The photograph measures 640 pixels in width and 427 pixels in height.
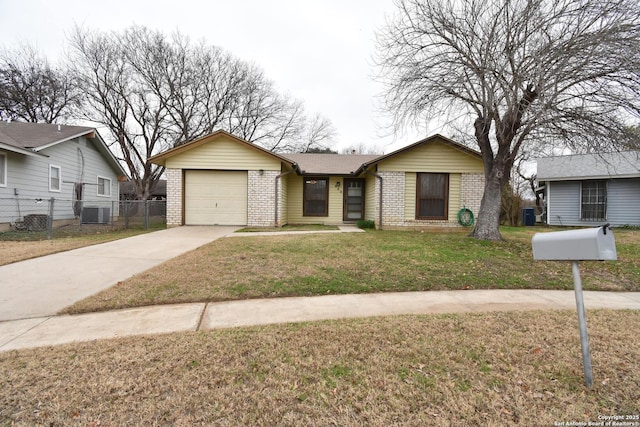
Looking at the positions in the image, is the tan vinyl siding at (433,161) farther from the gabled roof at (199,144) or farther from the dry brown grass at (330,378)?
the dry brown grass at (330,378)

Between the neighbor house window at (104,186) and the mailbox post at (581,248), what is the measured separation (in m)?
20.1

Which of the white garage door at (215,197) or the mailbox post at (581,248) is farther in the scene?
the white garage door at (215,197)

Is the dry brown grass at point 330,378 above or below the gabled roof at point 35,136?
below

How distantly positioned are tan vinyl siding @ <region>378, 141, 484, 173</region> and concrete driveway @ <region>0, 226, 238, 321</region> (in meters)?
8.06

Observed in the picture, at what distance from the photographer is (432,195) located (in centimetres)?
1234

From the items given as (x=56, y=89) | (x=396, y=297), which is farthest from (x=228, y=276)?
(x=56, y=89)

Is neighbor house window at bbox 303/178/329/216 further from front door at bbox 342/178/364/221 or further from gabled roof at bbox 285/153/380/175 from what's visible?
front door at bbox 342/178/364/221

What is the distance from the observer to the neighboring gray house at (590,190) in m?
15.0

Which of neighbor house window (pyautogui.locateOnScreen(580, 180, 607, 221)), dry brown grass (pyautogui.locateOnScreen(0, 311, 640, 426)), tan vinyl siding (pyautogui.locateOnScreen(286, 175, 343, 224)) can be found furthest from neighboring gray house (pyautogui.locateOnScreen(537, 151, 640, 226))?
dry brown grass (pyautogui.locateOnScreen(0, 311, 640, 426))

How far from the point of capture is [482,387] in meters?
2.14

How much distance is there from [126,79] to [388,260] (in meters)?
22.5

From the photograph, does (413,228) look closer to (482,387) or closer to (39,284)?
(482,387)

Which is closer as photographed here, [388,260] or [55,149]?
A: [388,260]

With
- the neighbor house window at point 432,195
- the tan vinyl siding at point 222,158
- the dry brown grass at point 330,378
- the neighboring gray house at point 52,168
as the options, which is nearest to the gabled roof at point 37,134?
the neighboring gray house at point 52,168
